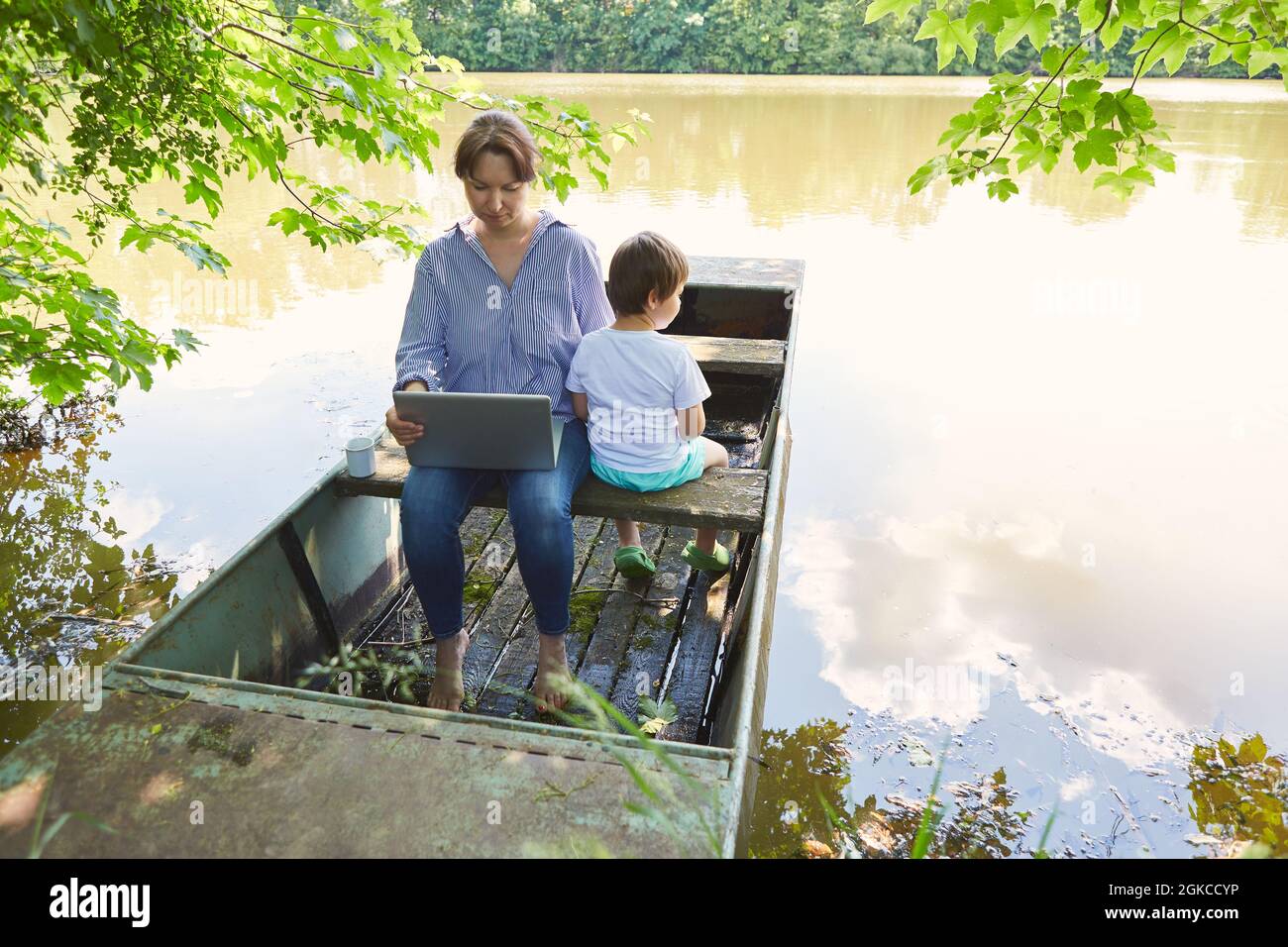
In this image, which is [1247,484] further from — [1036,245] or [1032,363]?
[1036,245]

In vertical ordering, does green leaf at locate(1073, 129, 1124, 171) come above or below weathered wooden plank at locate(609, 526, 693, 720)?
above

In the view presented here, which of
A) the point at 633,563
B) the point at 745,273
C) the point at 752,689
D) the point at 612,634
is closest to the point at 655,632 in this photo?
the point at 612,634

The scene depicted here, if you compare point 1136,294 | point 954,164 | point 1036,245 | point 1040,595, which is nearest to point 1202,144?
point 1036,245

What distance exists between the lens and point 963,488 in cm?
550

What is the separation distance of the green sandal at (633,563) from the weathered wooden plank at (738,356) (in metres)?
1.00

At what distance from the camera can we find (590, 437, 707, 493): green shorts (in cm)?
292

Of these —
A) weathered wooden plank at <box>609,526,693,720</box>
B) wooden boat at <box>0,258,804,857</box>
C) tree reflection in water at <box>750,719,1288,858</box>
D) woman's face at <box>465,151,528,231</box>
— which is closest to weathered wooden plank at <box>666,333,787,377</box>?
wooden boat at <box>0,258,804,857</box>

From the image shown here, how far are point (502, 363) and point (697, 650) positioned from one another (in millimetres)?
1329

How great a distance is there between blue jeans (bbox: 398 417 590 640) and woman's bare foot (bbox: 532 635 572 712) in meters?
0.05

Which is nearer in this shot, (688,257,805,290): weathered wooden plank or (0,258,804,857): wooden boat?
(0,258,804,857): wooden boat

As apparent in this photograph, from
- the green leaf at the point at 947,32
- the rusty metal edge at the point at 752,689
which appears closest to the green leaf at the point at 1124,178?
the green leaf at the point at 947,32

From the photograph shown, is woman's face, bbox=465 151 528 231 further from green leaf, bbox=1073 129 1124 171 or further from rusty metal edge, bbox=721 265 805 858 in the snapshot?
green leaf, bbox=1073 129 1124 171

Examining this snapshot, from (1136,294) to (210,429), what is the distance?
28.9ft

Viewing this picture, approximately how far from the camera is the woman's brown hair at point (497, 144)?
259 centimetres
